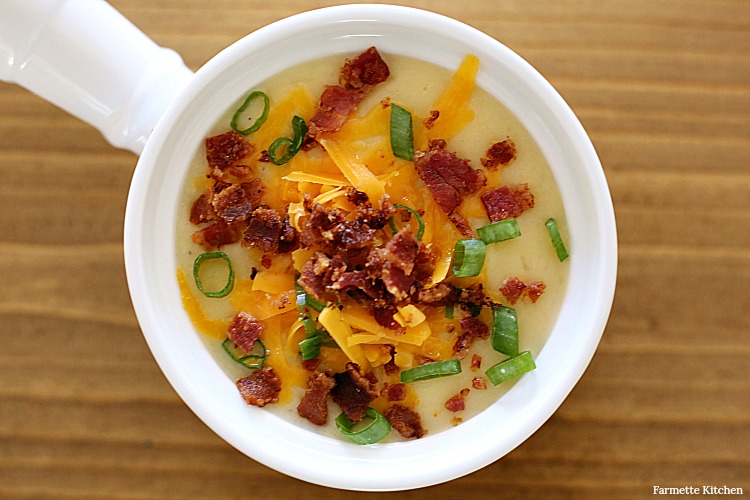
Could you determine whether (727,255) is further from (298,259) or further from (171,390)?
(171,390)

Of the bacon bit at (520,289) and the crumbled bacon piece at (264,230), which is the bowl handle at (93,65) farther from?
the bacon bit at (520,289)

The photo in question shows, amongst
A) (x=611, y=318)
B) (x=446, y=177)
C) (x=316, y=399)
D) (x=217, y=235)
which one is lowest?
(x=316, y=399)

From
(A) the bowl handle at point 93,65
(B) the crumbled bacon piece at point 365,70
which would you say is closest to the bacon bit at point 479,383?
(B) the crumbled bacon piece at point 365,70

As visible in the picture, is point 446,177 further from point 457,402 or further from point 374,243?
point 457,402

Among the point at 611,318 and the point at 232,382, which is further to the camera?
the point at 611,318

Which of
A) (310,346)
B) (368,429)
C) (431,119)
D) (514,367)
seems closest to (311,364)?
(310,346)

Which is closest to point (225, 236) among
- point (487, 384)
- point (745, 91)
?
point (487, 384)
